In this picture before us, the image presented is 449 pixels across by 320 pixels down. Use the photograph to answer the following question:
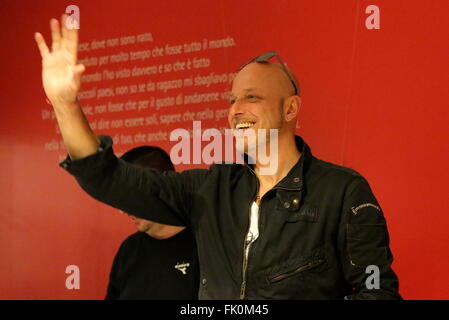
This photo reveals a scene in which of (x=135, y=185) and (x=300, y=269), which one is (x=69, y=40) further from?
(x=300, y=269)

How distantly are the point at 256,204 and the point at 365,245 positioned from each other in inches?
12.6

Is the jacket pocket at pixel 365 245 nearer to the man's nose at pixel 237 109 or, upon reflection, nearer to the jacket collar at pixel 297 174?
the jacket collar at pixel 297 174

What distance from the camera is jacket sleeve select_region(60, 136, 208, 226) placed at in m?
1.55

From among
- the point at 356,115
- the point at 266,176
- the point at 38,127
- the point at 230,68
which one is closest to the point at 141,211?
the point at 266,176

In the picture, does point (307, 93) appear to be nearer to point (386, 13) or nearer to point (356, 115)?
point (356, 115)

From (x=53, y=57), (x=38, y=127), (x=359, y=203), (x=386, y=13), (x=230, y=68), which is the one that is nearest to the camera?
(x=53, y=57)

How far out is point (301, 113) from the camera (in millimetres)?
2635

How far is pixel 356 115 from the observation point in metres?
2.50

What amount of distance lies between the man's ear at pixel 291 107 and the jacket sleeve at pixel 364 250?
322 millimetres

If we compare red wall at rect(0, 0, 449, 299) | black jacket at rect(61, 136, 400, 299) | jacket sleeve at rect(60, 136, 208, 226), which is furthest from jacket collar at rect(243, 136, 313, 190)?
red wall at rect(0, 0, 449, 299)

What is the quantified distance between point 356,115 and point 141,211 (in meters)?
1.12

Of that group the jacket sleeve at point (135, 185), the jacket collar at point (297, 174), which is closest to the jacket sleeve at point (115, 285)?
the jacket sleeve at point (135, 185)

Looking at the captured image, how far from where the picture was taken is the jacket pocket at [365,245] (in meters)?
1.63

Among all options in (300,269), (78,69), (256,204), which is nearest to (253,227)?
(256,204)
